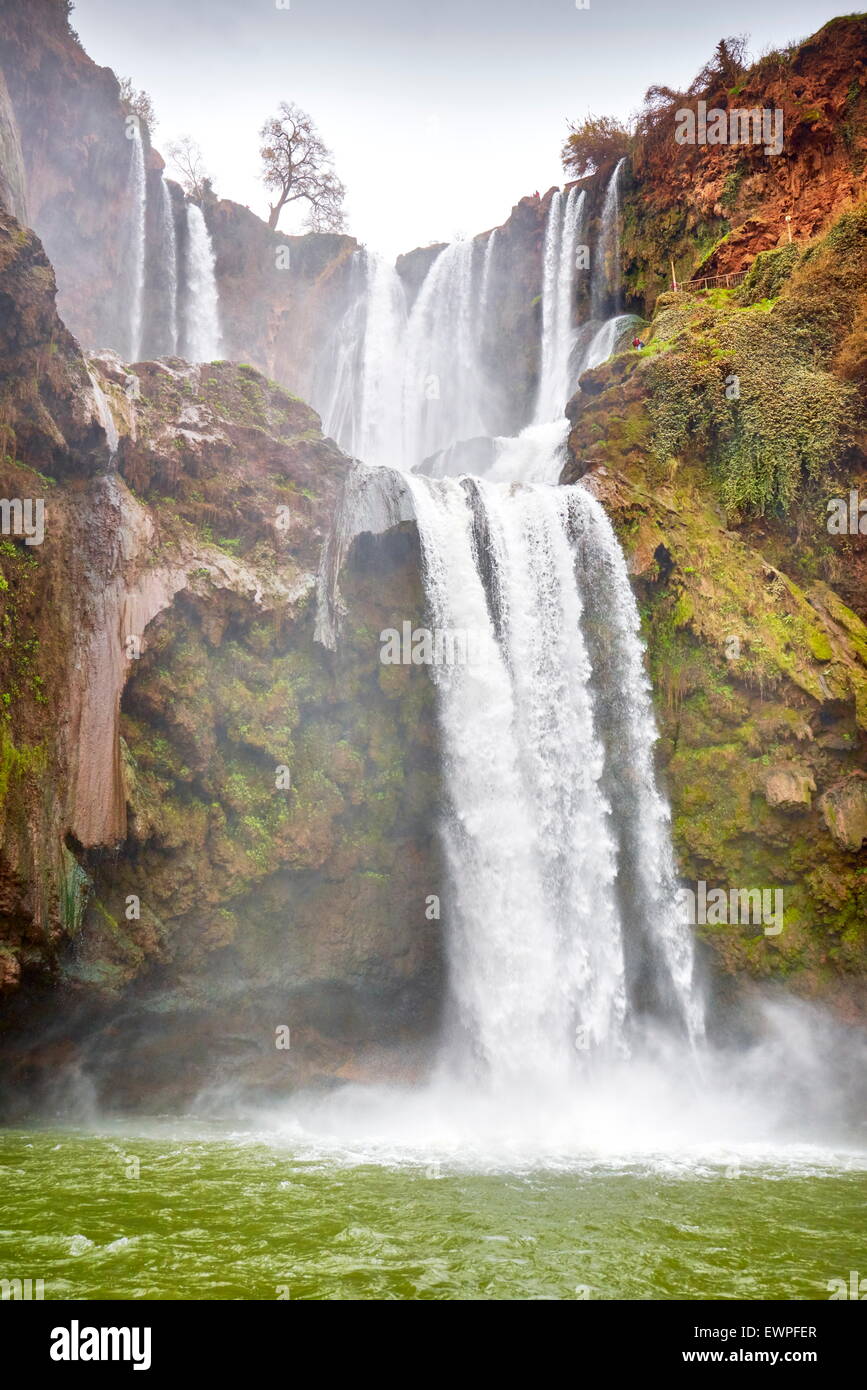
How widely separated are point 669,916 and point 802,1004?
2900 mm

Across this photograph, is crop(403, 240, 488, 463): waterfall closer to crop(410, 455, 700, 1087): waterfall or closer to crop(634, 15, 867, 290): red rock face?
crop(634, 15, 867, 290): red rock face

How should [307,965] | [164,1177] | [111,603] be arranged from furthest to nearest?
[307,965], [111,603], [164,1177]

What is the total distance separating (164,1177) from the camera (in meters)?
9.36

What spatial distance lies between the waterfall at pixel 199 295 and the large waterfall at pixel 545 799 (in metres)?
18.5

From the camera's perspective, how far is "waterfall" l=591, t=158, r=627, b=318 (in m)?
30.3

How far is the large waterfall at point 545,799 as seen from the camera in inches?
574

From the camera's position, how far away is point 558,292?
32.2 metres

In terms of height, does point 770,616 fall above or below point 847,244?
below

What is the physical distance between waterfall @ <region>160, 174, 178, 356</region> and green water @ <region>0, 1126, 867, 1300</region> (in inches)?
1152

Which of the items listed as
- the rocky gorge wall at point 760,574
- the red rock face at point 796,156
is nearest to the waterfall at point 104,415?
the rocky gorge wall at point 760,574

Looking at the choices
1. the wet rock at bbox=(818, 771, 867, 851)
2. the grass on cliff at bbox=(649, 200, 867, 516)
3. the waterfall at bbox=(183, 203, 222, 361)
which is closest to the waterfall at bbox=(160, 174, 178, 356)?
the waterfall at bbox=(183, 203, 222, 361)

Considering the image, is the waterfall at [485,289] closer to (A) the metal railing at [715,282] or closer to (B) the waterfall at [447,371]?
(B) the waterfall at [447,371]
